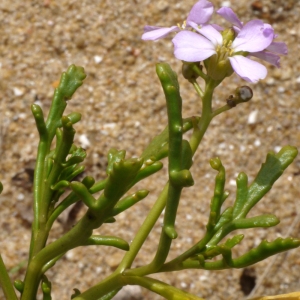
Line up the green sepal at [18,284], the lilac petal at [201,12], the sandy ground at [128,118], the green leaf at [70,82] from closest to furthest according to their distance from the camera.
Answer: the lilac petal at [201,12] → the green sepal at [18,284] → the green leaf at [70,82] → the sandy ground at [128,118]

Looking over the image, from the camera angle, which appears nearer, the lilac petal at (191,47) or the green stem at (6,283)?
the lilac petal at (191,47)

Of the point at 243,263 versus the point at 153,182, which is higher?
the point at 243,263

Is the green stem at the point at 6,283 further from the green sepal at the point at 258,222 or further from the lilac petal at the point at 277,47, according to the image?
the lilac petal at the point at 277,47

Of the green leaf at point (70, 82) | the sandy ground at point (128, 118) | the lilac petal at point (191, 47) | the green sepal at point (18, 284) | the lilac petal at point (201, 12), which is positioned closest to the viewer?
the lilac petal at point (191, 47)

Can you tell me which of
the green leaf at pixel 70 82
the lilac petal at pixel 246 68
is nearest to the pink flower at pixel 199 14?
the lilac petal at pixel 246 68

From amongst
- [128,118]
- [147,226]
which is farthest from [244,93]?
[128,118]

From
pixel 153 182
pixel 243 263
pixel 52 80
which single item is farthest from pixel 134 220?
pixel 243 263

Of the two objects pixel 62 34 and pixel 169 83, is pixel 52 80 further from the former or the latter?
pixel 169 83

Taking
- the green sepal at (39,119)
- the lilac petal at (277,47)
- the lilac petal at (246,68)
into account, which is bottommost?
the green sepal at (39,119)
